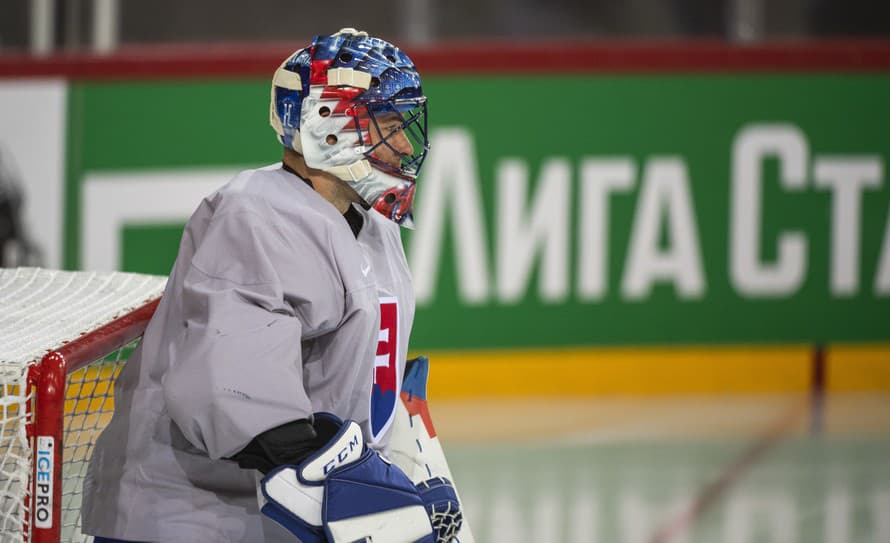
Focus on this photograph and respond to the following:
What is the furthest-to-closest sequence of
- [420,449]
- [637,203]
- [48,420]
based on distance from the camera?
[637,203], [420,449], [48,420]

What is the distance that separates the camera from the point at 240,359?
5.47ft

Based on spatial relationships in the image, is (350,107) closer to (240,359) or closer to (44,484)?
(240,359)

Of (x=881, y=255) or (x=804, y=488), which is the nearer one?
(x=804, y=488)

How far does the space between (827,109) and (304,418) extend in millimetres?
4013

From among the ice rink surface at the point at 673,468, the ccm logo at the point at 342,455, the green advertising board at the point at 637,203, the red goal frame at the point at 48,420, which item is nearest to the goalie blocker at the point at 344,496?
the ccm logo at the point at 342,455

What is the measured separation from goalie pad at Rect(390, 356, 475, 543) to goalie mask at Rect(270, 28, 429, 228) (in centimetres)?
35

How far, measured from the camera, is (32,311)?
2.21 m

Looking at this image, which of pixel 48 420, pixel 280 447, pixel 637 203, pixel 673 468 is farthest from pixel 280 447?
pixel 637 203

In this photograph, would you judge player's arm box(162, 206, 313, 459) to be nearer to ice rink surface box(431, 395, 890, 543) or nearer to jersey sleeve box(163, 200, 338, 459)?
jersey sleeve box(163, 200, 338, 459)

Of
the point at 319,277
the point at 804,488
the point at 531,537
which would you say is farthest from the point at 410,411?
the point at 804,488

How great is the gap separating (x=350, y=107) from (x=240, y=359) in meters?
0.41

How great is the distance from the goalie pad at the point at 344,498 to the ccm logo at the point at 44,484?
0.96 ft

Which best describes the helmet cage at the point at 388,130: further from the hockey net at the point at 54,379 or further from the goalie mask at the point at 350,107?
the hockey net at the point at 54,379

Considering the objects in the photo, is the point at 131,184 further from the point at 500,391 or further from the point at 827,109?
the point at 827,109
